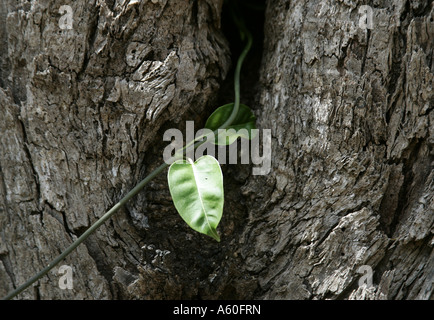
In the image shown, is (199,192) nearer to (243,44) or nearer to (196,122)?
(196,122)

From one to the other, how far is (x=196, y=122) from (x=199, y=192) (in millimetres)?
227

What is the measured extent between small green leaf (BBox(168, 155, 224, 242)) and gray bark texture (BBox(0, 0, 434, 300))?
116 millimetres

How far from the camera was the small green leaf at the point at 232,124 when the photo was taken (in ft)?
3.23

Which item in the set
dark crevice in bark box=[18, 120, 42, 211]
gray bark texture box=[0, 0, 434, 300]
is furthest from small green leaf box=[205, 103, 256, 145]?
dark crevice in bark box=[18, 120, 42, 211]

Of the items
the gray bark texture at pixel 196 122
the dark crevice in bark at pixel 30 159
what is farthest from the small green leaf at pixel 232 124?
the dark crevice in bark at pixel 30 159

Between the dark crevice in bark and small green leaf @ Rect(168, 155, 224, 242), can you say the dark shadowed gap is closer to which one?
small green leaf @ Rect(168, 155, 224, 242)

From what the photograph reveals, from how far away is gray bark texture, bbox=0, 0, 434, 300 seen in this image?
90 cm

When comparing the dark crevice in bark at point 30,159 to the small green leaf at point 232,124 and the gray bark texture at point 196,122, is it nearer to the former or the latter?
the gray bark texture at point 196,122

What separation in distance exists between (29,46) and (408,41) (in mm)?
841

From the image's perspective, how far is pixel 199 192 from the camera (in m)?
0.86

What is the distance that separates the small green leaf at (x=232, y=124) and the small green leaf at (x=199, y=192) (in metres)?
0.10

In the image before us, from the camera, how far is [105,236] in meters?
0.96

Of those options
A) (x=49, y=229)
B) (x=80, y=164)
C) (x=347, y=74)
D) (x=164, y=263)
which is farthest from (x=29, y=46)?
(x=347, y=74)

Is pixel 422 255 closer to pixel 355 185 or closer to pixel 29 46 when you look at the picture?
pixel 355 185
